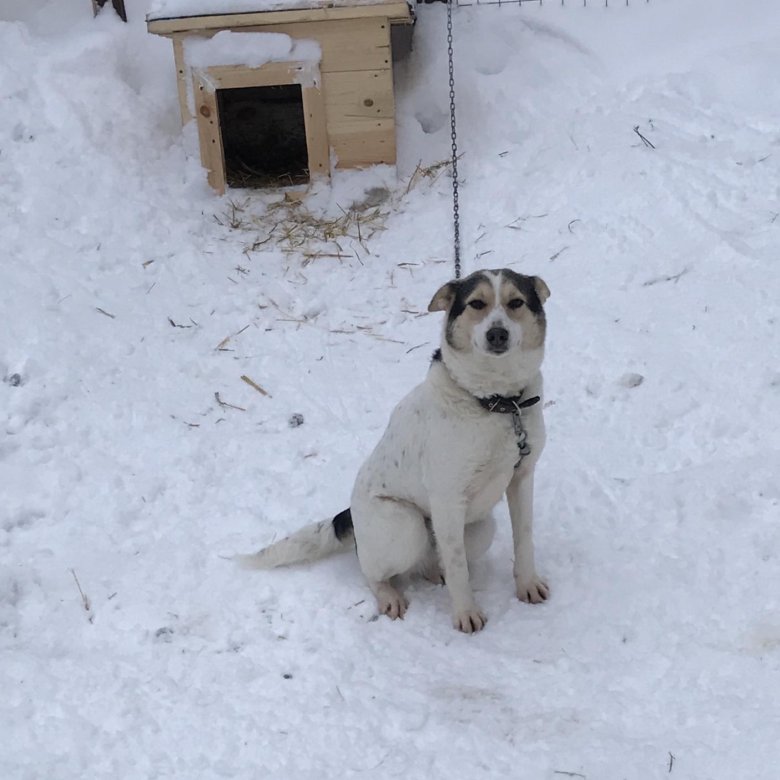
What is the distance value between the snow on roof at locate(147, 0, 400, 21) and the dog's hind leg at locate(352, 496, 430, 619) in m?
4.38

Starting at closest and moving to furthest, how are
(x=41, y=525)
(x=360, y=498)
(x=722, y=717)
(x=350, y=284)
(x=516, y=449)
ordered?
(x=722, y=717) → (x=516, y=449) → (x=360, y=498) → (x=41, y=525) → (x=350, y=284)

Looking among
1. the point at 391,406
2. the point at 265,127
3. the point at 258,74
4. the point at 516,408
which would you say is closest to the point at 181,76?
the point at 258,74

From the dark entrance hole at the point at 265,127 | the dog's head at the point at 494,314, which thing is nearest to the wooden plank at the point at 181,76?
the dark entrance hole at the point at 265,127

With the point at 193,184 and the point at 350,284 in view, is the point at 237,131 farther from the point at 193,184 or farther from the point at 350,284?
the point at 350,284

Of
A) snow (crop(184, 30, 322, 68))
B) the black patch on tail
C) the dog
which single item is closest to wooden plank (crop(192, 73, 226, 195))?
snow (crop(184, 30, 322, 68))

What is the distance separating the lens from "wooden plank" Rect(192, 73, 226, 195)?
697 centimetres

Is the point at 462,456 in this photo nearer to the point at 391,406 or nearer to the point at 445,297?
the point at 445,297

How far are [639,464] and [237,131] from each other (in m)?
5.43

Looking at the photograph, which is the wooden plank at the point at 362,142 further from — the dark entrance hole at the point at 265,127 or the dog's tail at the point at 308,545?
the dog's tail at the point at 308,545

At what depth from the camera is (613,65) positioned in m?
7.12

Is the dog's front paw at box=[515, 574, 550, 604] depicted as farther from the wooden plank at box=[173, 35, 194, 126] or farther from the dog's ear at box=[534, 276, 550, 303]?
the wooden plank at box=[173, 35, 194, 126]

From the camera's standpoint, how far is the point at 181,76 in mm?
6969

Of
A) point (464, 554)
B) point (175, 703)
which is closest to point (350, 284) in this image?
point (464, 554)

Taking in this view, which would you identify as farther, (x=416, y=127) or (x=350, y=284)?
(x=416, y=127)
